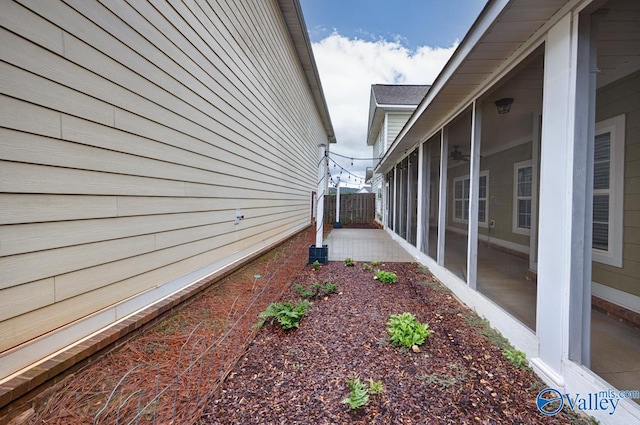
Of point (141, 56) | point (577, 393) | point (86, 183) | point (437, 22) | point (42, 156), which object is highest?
point (437, 22)

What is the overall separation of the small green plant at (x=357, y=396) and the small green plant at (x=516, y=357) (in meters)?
1.23

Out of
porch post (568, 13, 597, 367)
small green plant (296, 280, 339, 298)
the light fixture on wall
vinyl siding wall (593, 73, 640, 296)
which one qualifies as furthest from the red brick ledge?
vinyl siding wall (593, 73, 640, 296)

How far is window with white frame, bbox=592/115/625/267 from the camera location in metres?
3.02

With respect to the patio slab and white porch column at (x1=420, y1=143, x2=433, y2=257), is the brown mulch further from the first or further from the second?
the patio slab

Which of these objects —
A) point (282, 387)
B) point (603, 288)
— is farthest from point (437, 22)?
point (282, 387)

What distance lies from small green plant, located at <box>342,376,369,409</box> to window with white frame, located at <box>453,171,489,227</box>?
20.4 ft

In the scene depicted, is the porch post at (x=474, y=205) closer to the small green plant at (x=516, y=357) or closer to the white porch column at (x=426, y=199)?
the small green plant at (x=516, y=357)

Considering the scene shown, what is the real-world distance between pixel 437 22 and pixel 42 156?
37.9 ft

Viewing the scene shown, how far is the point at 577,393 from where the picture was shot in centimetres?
170

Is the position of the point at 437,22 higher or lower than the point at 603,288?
higher

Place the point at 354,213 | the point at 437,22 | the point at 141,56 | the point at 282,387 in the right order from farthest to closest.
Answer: the point at 354,213 < the point at 437,22 < the point at 141,56 < the point at 282,387

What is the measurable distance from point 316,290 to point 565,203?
2890 millimetres

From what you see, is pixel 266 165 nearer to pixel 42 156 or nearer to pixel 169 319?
pixel 169 319

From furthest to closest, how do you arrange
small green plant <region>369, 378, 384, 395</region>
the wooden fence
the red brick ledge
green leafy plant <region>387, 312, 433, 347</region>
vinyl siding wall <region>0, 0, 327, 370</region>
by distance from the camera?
the wooden fence, green leafy plant <region>387, 312, 433, 347</region>, small green plant <region>369, 378, 384, 395</region>, vinyl siding wall <region>0, 0, 327, 370</region>, the red brick ledge
